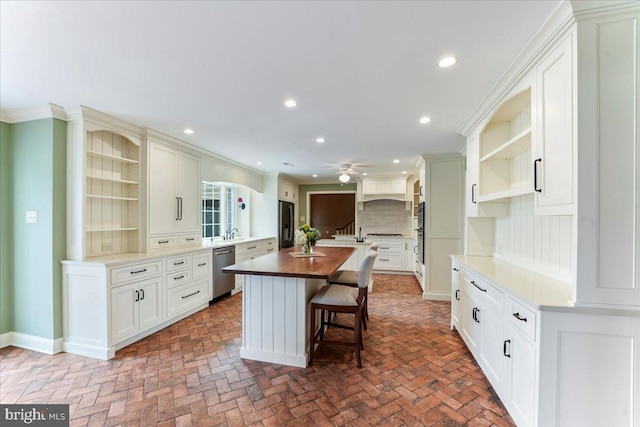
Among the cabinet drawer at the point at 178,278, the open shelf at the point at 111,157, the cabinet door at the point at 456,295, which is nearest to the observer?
the open shelf at the point at 111,157

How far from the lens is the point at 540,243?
2.22 metres

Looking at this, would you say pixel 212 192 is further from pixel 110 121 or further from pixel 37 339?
pixel 37 339

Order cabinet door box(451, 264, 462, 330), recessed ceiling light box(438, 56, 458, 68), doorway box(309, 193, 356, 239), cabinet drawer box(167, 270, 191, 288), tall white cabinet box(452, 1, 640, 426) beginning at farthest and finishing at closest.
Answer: doorway box(309, 193, 356, 239) < cabinet drawer box(167, 270, 191, 288) < cabinet door box(451, 264, 462, 330) < recessed ceiling light box(438, 56, 458, 68) < tall white cabinet box(452, 1, 640, 426)

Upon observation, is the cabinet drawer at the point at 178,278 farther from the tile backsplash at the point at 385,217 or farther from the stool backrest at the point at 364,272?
the tile backsplash at the point at 385,217

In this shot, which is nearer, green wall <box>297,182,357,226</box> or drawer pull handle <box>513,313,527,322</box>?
drawer pull handle <box>513,313,527,322</box>

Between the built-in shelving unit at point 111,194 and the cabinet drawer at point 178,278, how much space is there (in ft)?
1.85

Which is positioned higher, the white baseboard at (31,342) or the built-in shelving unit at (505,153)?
the built-in shelving unit at (505,153)

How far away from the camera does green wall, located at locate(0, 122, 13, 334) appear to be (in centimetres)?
270

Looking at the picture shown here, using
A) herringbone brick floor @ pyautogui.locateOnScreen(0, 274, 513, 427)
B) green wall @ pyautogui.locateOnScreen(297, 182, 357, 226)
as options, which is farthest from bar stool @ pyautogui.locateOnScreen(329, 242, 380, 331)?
green wall @ pyautogui.locateOnScreen(297, 182, 357, 226)

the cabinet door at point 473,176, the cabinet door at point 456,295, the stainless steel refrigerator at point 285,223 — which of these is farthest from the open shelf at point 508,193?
the stainless steel refrigerator at point 285,223

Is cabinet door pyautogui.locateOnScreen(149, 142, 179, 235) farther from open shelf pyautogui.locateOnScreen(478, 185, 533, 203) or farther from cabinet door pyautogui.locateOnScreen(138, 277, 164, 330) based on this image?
open shelf pyautogui.locateOnScreen(478, 185, 533, 203)

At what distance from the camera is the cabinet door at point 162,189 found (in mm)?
3363

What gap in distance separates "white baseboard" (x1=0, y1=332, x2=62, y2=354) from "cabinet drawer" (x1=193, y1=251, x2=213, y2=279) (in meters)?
1.45

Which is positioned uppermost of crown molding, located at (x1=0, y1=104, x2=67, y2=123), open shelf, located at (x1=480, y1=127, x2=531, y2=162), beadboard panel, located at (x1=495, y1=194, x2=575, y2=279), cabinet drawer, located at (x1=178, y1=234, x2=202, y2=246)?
crown molding, located at (x1=0, y1=104, x2=67, y2=123)
